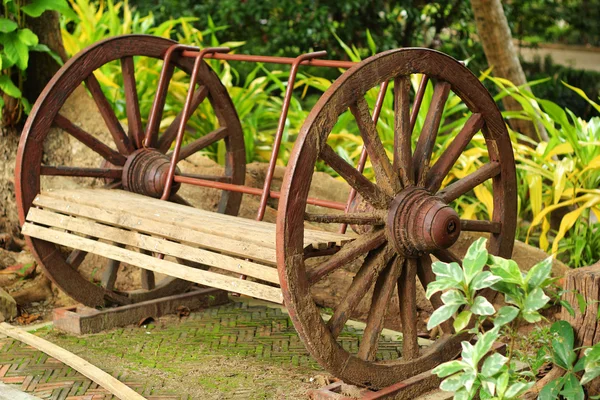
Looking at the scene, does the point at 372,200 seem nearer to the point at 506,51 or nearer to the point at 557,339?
the point at 557,339

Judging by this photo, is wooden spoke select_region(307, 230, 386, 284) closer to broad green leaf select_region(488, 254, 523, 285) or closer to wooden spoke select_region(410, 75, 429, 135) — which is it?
wooden spoke select_region(410, 75, 429, 135)

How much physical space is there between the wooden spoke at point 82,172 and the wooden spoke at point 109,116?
0.12 m

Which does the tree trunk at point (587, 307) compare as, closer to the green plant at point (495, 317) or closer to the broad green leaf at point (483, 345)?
the green plant at point (495, 317)

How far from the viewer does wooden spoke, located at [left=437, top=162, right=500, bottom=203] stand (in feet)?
11.1

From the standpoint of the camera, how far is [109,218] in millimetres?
3598

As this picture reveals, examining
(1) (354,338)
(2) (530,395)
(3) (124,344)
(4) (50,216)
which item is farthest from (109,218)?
(2) (530,395)

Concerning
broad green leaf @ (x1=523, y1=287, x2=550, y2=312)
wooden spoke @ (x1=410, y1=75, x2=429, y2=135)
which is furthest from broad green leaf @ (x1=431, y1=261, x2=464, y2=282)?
wooden spoke @ (x1=410, y1=75, x2=429, y2=135)

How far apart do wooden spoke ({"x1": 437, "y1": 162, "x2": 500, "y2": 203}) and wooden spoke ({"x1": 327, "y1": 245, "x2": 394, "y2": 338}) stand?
1.19 ft

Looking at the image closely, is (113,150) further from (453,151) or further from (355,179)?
(453,151)

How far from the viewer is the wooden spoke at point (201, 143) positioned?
14.0ft

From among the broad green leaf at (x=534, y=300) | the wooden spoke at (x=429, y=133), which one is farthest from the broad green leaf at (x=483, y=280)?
the wooden spoke at (x=429, y=133)

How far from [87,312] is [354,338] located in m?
1.29

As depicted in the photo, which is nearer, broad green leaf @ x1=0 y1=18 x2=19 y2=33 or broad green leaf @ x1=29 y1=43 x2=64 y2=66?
broad green leaf @ x1=0 y1=18 x2=19 y2=33

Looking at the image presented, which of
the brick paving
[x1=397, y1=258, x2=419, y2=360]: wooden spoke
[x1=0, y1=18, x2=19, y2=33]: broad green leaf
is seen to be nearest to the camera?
[x1=397, y1=258, x2=419, y2=360]: wooden spoke
